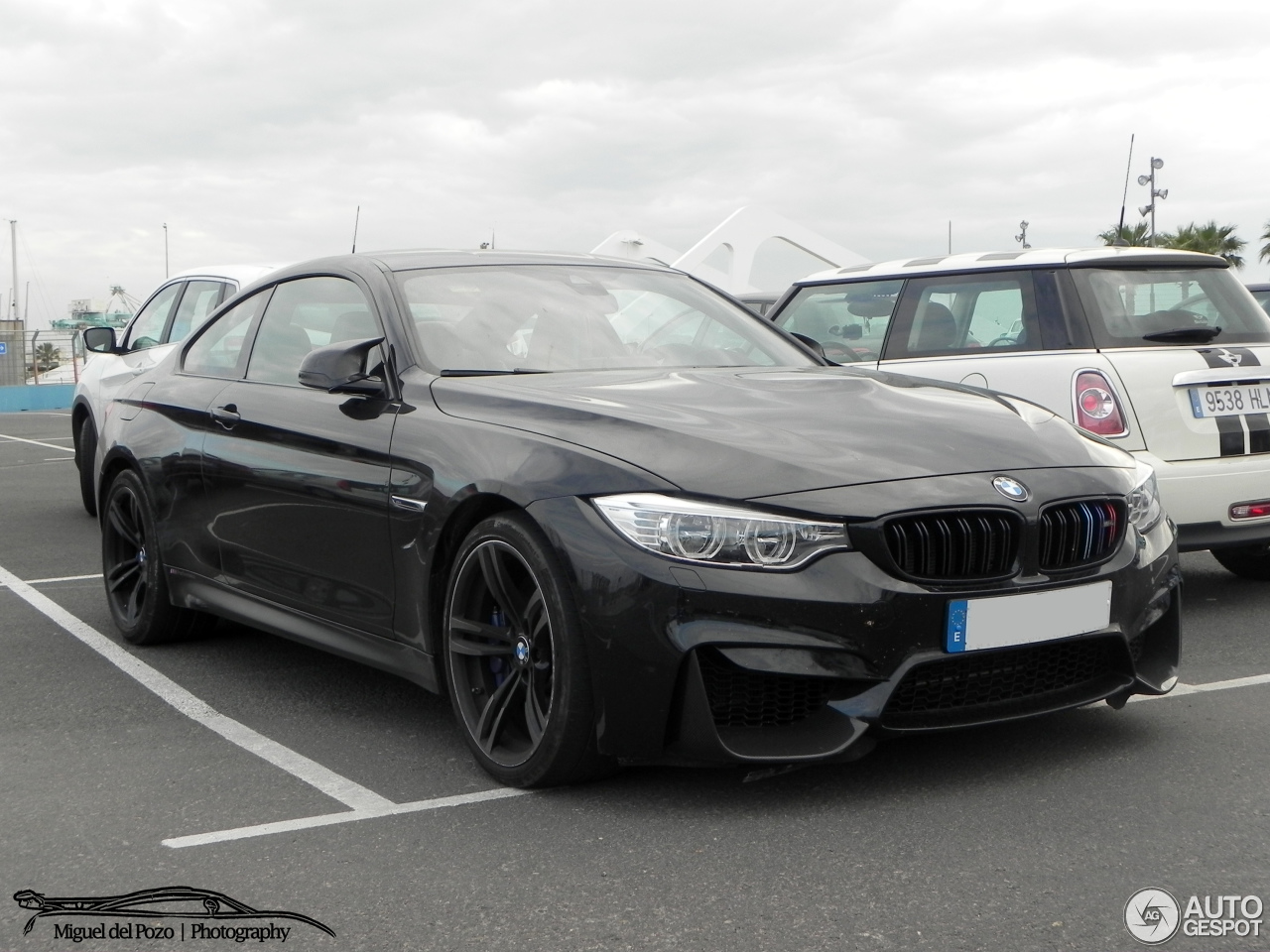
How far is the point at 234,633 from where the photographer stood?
637 cm

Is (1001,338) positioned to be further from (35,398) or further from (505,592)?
(35,398)

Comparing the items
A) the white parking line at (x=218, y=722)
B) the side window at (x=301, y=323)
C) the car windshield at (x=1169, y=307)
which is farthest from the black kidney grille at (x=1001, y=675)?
the car windshield at (x=1169, y=307)

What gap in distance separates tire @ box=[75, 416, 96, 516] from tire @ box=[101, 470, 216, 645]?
4.37 meters

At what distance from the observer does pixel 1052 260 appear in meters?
6.73

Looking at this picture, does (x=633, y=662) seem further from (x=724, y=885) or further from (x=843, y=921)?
(x=843, y=921)

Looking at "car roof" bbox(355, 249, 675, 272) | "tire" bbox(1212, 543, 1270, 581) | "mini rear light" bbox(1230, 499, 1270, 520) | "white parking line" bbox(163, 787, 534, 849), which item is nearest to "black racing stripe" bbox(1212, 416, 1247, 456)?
"mini rear light" bbox(1230, 499, 1270, 520)

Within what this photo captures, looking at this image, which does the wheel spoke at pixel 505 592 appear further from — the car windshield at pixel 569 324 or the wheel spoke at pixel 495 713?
the car windshield at pixel 569 324

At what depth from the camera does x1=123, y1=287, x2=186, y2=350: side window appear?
10562mm

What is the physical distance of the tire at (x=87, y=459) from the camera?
417 inches

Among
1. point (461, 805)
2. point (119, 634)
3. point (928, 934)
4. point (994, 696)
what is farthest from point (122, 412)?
point (928, 934)

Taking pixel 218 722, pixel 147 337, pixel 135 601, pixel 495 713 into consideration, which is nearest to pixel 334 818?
pixel 495 713

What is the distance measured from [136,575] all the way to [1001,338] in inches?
151

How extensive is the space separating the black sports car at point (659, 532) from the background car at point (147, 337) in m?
5.11

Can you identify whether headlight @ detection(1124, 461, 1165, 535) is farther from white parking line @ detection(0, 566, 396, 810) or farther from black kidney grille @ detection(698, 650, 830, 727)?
white parking line @ detection(0, 566, 396, 810)
